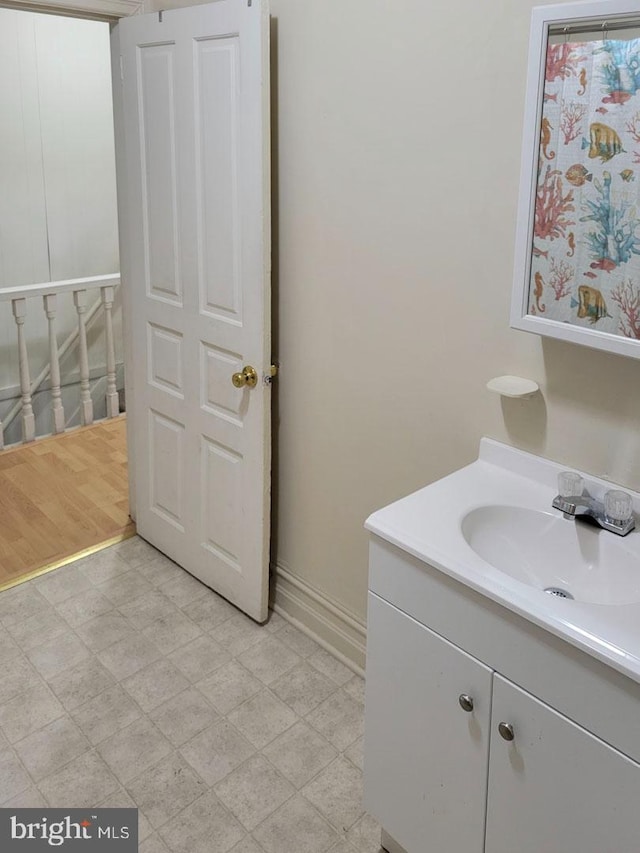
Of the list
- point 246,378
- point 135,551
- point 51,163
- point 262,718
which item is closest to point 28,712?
point 262,718

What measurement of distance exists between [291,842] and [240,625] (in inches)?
34.6

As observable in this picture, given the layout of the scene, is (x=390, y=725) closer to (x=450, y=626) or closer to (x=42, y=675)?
(x=450, y=626)

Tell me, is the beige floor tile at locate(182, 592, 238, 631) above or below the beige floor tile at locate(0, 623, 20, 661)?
above

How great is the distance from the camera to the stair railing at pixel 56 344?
153 inches

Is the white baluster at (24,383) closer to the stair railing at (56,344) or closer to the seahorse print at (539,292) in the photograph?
the stair railing at (56,344)

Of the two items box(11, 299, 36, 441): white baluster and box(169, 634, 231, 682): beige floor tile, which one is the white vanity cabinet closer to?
box(169, 634, 231, 682): beige floor tile

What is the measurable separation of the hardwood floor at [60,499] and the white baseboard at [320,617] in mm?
837

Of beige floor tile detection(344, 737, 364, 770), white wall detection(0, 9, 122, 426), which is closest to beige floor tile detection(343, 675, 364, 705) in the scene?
beige floor tile detection(344, 737, 364, 770)

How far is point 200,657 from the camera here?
2.55 meters

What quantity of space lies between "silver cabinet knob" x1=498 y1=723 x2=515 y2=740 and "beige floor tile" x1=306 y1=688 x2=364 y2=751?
85 centimetres

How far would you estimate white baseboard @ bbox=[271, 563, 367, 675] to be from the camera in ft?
8.15

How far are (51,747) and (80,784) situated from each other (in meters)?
0.17

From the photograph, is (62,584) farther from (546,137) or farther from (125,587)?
(546,137)

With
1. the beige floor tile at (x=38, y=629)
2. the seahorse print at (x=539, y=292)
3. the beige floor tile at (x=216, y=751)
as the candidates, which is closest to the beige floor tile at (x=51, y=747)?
the beige floor tile at (x=216, y=751)
